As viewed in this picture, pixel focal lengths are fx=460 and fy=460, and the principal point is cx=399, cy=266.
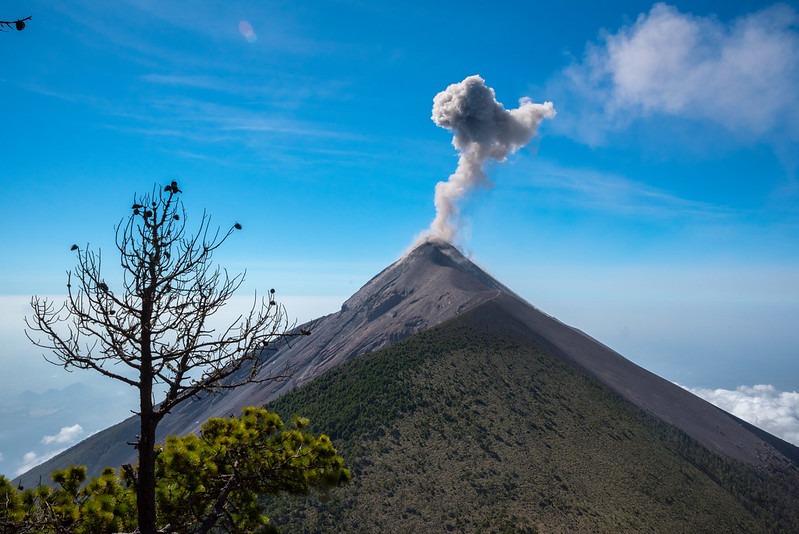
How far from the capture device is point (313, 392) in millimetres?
84312

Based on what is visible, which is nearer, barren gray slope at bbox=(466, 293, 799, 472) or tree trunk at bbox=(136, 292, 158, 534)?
tree trunk at bbox=(136, 292, 158, 534)

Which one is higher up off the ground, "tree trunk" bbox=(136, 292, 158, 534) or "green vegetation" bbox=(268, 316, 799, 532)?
"tree trunk" bbox=(136, 292, 158, 534)

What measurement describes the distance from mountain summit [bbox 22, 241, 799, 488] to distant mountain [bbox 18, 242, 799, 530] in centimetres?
45

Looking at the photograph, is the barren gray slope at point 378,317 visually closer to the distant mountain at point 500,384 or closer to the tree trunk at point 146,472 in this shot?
the distant mountain at point 500,384

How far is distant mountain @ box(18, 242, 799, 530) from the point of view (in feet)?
233

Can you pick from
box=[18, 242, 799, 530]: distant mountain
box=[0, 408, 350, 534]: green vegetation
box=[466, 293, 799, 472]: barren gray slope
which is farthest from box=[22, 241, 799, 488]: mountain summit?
box=[0, 408, 350, 534]: green vegetation

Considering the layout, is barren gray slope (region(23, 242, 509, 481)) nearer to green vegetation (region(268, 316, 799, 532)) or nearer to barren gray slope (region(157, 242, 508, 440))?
barren gray slope (region(157, 242, 508, 440))

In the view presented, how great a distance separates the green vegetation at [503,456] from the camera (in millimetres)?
50031

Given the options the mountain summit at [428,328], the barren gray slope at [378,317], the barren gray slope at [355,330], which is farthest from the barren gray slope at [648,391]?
the barren gray slope at [355,330]

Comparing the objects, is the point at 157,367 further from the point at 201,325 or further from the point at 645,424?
the point at 645,424

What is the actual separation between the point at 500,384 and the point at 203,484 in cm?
7566

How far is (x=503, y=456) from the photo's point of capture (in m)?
61.9

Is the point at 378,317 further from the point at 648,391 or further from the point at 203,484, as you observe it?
the point at 203,484

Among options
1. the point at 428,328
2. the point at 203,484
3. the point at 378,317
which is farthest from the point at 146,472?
the point at 378,317
